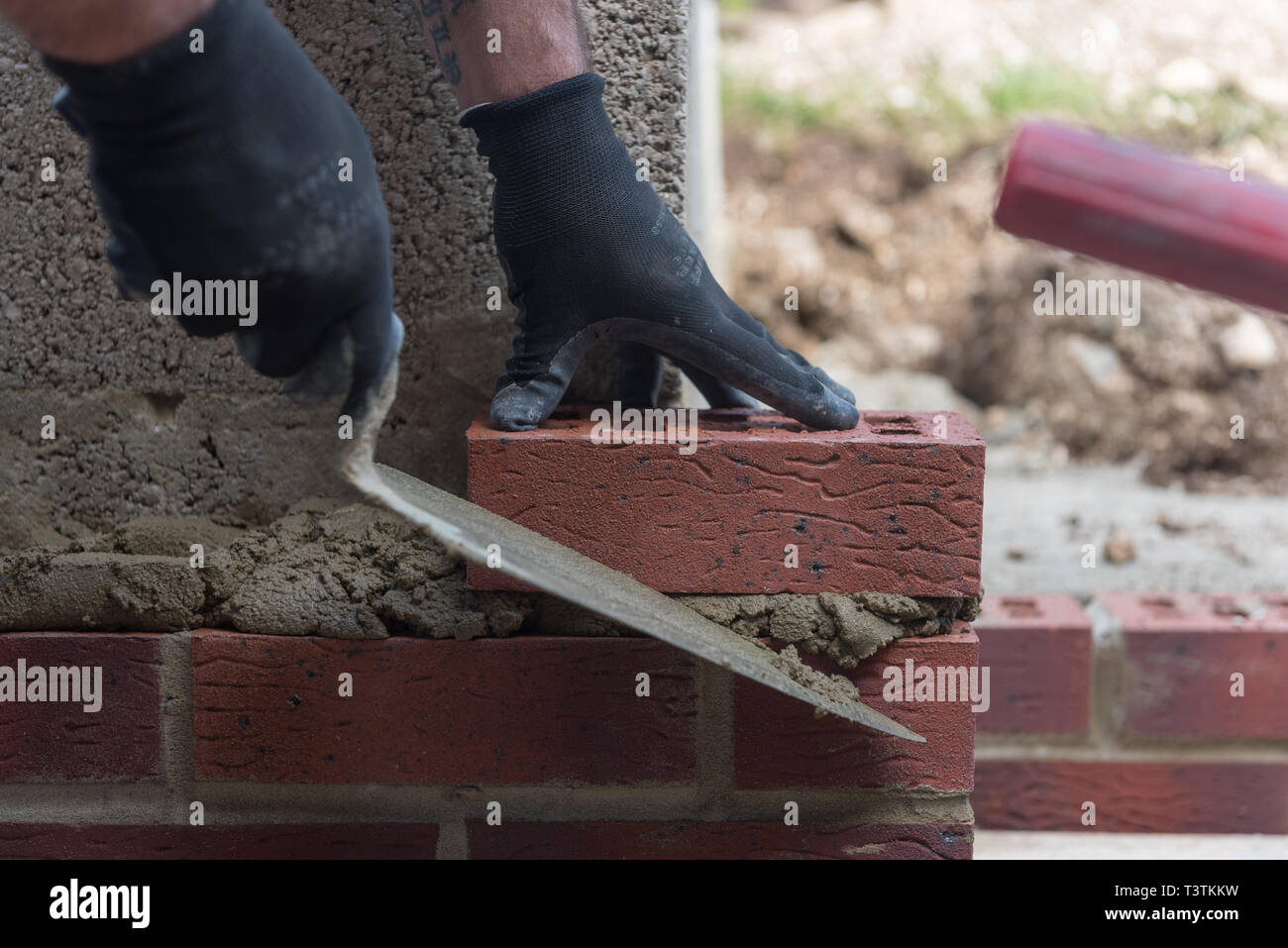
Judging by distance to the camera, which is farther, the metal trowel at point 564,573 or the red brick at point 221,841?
the red brick at point 221,841

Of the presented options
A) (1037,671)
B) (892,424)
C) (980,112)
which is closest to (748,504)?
(892,424)

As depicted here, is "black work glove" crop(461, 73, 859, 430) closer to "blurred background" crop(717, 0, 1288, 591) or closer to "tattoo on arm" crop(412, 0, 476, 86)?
"tattoo on arm" crop(412, 0, 476, 86)

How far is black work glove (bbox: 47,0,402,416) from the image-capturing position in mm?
870

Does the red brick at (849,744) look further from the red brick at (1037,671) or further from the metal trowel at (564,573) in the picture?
the red brick at (1037,671)

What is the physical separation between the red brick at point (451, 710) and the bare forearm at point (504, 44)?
0.58m

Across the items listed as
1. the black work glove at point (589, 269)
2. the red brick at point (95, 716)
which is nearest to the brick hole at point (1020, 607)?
the black work glove at point (589, 269)

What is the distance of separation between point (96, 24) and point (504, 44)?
49cm

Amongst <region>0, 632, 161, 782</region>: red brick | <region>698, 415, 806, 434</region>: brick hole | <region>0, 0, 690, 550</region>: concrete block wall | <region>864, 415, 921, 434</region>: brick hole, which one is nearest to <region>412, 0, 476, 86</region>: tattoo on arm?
<region>0, 0, 690, 550</region>: concrete block wall

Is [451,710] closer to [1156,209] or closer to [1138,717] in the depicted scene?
[1156,209]

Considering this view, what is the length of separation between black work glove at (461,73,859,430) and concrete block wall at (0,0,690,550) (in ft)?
0.48

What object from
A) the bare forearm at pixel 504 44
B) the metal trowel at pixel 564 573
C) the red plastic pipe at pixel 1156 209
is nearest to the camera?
the red plastic pipe at pixel 1156 209

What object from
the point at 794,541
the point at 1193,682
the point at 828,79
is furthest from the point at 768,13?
the point at 794,541

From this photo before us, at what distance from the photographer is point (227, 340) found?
1464 millimetres

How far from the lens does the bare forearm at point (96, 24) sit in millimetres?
820
